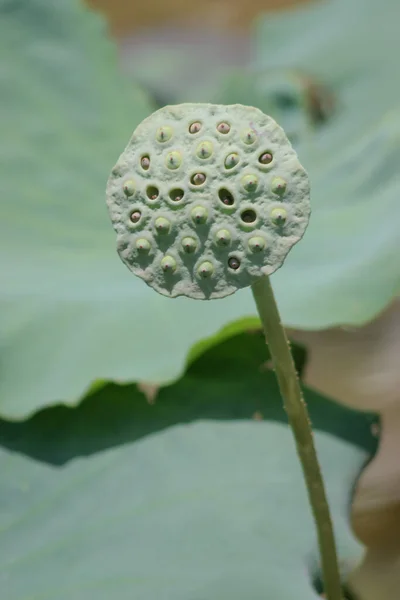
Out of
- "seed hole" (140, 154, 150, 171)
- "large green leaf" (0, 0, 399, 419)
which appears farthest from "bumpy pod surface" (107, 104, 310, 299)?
"large green leaf" (0, 0, 399, 419)

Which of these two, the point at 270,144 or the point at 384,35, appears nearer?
the point at 270,144

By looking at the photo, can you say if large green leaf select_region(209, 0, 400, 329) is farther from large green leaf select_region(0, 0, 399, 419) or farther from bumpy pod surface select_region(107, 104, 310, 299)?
bumpy pod surface select_region(107, 104, 310, 299)

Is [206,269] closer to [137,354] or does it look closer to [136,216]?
[136,216]

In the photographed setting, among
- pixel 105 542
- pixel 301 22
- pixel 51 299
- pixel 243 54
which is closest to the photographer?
pixel 105 542

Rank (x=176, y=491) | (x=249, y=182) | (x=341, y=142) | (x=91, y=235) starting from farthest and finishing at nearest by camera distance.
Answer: (x=341, y=142), (x=91, y=235), (x=176, y=491), (x=249, y=182)

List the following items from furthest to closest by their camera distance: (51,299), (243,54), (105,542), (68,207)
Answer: (243,54) < (68,207) < (51,299) < (105,542)

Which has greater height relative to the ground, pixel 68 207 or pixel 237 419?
pixel 68 207

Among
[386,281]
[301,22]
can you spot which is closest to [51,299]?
[386,281]

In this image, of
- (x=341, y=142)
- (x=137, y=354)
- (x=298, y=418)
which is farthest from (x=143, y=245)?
(x=341, y=142)

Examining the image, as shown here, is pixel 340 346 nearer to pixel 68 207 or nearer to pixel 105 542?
pixel 68 207
